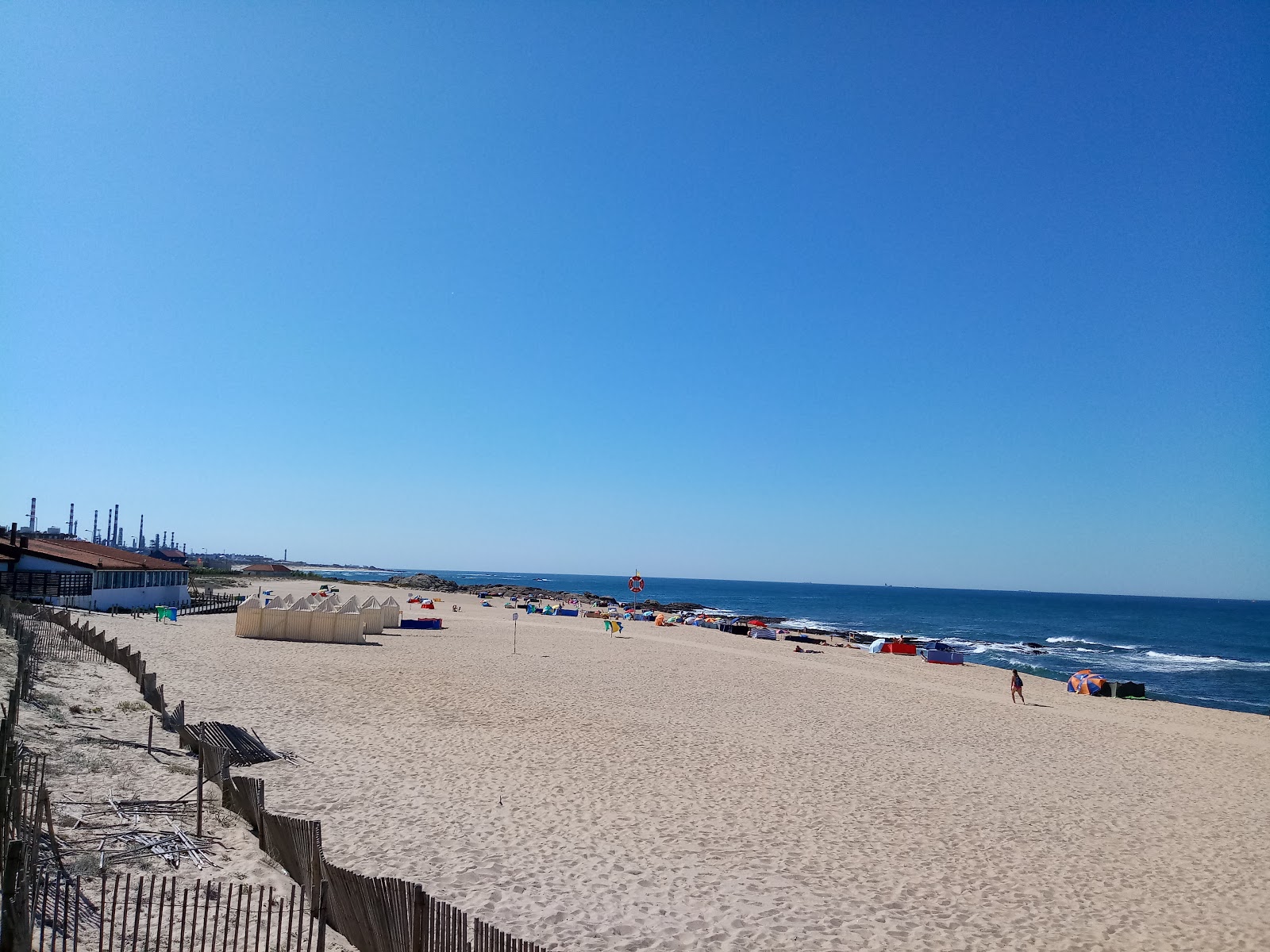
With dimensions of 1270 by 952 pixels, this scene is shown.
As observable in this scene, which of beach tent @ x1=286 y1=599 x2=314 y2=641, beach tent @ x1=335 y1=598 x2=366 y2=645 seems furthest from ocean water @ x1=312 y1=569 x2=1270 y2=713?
beach tent @ x1=286 y1=599 x2=314 y2=641

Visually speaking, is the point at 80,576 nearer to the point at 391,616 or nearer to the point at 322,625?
the point at 322,625

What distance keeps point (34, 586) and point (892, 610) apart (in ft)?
343

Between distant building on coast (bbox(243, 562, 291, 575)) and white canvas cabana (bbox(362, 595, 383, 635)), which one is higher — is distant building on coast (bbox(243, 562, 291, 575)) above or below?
below

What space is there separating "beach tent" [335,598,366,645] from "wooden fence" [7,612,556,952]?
23.6m

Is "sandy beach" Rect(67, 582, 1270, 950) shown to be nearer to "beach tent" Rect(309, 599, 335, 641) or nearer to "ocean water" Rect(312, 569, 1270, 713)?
"beach tent" Rect(309, 599, 335, 641)

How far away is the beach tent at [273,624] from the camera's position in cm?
3033

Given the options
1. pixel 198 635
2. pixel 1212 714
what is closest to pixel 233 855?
pixel 198 635

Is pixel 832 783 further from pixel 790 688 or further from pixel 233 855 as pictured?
pixel 790 688

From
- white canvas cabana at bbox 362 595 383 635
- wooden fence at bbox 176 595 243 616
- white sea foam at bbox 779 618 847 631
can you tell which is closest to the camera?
white canvas cabana at bbox 362 595 383 635

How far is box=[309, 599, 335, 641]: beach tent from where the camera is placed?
101ft

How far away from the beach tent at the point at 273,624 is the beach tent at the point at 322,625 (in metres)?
0.99

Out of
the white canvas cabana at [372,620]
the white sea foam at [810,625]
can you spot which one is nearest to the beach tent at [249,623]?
the white canvas cabana at [372,620]

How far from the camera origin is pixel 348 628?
103ft

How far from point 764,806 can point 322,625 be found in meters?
24.3
